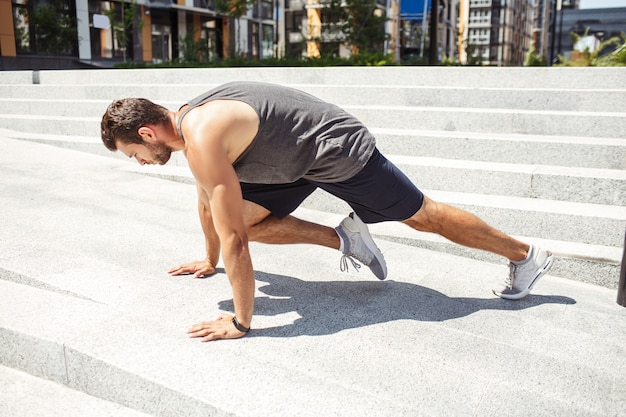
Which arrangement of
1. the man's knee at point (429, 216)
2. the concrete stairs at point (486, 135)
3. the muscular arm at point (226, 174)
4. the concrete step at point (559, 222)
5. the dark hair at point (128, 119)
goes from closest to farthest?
the muscular arm at point (226, 174), the dark hair at point (128, 119), the man's knee at point (429, 216), the concrete step at point (559, 222), the concrete stairs at point (486, 135)

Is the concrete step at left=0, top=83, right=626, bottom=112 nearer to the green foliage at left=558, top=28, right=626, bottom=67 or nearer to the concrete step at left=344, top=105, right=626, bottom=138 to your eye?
the concrete step at left=344, top=105, right=626, bottom=138

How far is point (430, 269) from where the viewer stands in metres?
3.92

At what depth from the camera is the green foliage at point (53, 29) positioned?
83.5 feet

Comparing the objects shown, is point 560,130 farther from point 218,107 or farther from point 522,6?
point 522,6

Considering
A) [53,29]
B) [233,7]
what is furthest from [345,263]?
[53,29]

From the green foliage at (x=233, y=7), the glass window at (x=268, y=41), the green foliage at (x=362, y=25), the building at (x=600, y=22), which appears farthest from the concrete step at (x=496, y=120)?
the glass window at (x=268, y=41)

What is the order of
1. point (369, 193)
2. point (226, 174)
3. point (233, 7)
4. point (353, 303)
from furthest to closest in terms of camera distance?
1. point (233, 7)
2. point (353, 303)
3. point (369, 193)
4. point (226, 174)

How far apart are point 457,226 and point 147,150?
5.61ft

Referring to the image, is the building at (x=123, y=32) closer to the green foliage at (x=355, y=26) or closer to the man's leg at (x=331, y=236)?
the green foliage at (x=355, y=26)

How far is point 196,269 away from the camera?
360 centimetres

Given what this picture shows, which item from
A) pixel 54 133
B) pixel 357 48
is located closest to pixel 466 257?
pixel 54 133

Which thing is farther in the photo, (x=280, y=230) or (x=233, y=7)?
(x=233, y=7)

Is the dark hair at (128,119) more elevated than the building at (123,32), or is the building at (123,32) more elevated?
the building at (123,32)

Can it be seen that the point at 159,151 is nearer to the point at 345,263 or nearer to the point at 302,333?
the point at 302,333
